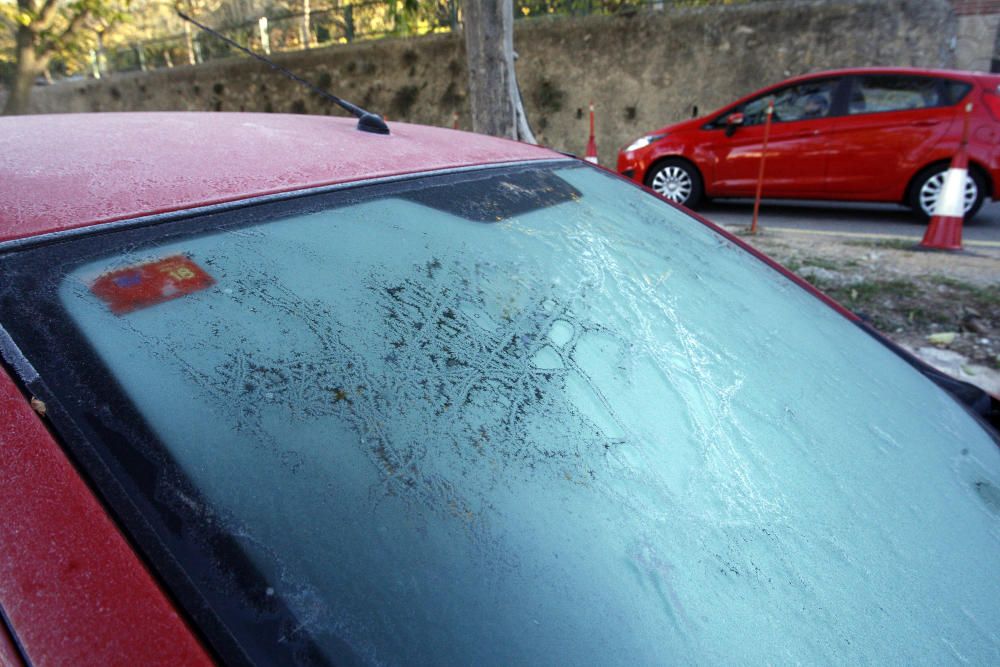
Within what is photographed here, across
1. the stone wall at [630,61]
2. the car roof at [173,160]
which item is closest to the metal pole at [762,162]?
the stone wall at [630,61]

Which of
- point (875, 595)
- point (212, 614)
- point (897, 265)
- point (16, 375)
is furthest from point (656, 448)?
point (897, 265)

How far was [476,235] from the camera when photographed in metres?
1.24

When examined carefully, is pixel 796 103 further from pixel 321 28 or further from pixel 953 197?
pixel 321 28

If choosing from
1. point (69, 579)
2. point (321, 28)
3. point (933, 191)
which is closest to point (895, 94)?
point (933, 191)

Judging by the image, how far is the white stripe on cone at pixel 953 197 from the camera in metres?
5.47

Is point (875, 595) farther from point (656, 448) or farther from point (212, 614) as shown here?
point (212, 614)

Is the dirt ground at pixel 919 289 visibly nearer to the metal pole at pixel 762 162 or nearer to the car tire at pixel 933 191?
the metal pole at pixel 762 162

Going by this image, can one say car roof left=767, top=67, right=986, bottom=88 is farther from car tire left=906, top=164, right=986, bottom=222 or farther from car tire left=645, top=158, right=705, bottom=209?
car tire left=645, top=158, right=705, bottom=209

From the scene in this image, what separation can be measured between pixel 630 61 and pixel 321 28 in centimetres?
686

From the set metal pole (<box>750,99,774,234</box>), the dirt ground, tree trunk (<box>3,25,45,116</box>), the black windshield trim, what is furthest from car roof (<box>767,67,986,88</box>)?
tree trunk (<box>3,25,45,116</box>)

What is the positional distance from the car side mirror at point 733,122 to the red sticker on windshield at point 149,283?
722 centimetres

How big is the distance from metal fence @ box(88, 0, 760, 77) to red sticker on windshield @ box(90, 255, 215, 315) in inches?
340

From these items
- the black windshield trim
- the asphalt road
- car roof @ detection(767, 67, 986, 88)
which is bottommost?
the asphalt road

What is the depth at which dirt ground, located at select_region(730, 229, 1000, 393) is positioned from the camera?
3.65 metres
